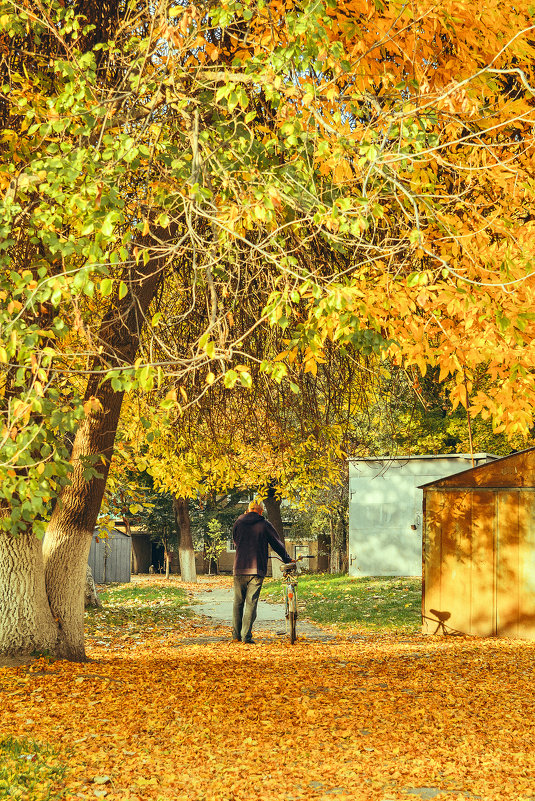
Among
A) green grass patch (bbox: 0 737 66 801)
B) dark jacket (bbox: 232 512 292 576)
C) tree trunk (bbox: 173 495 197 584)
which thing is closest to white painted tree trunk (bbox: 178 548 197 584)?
tree trunk (bbox: 173 495 197 584)

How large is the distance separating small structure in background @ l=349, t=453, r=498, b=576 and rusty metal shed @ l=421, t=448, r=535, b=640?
12373 mm

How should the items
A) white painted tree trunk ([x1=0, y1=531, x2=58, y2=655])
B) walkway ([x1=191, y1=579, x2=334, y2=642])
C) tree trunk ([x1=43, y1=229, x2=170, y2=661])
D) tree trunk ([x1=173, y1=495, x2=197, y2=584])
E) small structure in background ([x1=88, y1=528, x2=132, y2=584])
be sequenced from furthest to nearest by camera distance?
small structure in background ([x1=88, y1=528, x2=132, y2=584])
tree trunk ([x1=173, y1=495, x2=197, y2=584])
walkway ([x1=191, y1=579, x2=334, y2=642])
tree trunk ([x1=43, y1=229, x2=170, y2=661])
white painted tree trunk ([x1=0, y1=531, x2=58, y2=655])

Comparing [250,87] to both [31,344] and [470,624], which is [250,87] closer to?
[31,344]

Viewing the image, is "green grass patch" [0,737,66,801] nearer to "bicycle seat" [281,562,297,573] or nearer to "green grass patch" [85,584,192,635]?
"bicycle seat" [281,562,297,573]

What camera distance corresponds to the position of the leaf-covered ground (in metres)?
4.95

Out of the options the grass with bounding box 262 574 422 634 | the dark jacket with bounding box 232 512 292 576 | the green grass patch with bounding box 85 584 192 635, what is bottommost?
the green grass patch with bounding box 85 584 192 635

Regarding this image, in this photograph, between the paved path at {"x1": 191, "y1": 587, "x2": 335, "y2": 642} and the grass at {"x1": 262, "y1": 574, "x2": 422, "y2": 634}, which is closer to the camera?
the paved path at {"x1": 191, "y1": 587, "x2": 335, "y2": 642}

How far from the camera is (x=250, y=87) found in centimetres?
648

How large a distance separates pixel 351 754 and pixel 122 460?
1029 centimetres

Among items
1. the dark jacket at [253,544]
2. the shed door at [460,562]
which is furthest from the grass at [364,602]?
the dark jacket at [253,544]

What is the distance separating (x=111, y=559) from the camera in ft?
131

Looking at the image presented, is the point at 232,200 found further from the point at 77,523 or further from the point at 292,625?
the point at 292,625

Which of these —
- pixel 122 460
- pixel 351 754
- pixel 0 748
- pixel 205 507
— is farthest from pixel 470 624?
pixel 205 507

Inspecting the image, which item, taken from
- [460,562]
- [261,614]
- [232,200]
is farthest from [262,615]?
[232,200]
